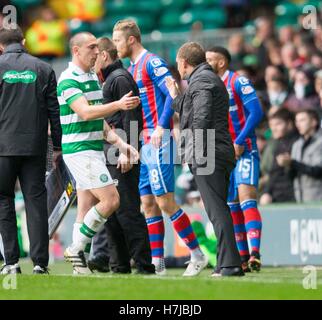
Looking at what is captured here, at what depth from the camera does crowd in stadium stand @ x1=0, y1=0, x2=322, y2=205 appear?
1631 centimetres

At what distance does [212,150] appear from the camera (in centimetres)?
1129

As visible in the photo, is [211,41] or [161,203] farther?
[211,41]

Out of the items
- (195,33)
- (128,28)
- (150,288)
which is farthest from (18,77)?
(195,33)

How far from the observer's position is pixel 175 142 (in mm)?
13281

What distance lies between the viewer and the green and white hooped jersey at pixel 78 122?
11477mm

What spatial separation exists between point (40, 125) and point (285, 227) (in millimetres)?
5201

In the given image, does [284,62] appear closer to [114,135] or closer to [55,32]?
[55,32]

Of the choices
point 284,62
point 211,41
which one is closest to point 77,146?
point 284,62

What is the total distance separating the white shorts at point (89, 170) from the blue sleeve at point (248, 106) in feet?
7.94

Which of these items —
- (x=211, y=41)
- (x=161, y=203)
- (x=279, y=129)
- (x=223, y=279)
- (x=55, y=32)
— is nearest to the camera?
(x=223, y=279)

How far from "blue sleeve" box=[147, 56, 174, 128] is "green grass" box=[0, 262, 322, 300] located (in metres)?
1.96


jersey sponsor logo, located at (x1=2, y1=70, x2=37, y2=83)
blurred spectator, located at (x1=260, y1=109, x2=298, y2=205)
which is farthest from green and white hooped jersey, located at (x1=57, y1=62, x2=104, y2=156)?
blurred spectator, located at (x1=260, y1=109, x2=298, y2=205)

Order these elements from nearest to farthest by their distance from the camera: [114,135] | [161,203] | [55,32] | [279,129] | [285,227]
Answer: [114,135] < [161,203] < [285,227] < [279,129] < [55,32]
